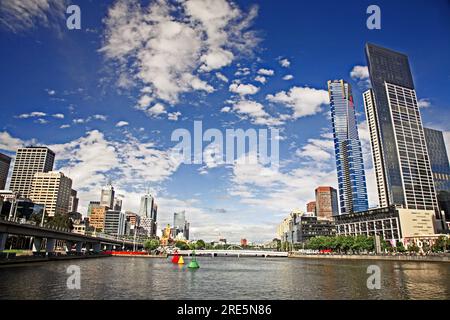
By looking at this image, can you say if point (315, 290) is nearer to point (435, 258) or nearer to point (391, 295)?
point (391, 295)

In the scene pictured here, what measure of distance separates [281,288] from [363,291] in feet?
34.5

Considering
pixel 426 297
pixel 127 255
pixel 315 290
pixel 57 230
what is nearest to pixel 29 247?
pixel 127 255

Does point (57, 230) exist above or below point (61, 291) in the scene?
above

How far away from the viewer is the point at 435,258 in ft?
424

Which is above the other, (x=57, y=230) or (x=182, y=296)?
(x=57, y=230)

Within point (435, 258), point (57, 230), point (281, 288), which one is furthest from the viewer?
point (435, 258)

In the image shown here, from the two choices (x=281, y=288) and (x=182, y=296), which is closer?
(x=182, y=296)

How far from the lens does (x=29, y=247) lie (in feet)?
629

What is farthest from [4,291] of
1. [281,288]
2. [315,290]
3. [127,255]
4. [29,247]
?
[29,247]

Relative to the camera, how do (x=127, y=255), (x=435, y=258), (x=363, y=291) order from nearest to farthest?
(x=363, y=291) → (x=435, y=258) → (x=127, y=255)
